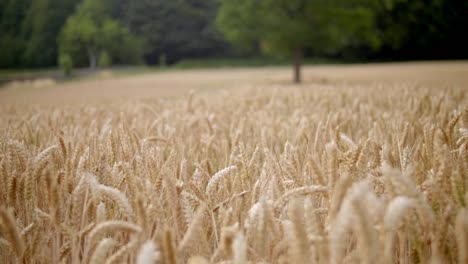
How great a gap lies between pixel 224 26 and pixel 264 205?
15.3 m

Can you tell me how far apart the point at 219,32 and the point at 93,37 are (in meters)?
15.1

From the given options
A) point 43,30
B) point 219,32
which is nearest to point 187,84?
point 219,32

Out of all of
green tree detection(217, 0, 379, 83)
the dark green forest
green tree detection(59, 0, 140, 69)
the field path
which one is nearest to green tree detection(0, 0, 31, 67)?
the dark green forest

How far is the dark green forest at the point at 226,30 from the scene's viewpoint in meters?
13.5

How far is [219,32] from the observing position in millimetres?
47062

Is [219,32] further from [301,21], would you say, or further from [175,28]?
[301,21]

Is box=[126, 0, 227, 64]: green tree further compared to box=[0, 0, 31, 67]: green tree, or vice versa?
box=[126, 0, 227, 64]: green tree

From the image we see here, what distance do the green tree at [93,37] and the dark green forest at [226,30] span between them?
0.35 feet

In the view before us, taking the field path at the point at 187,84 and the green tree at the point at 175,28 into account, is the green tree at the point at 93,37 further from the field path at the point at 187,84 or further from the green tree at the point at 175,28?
the field path at the point at 187,84

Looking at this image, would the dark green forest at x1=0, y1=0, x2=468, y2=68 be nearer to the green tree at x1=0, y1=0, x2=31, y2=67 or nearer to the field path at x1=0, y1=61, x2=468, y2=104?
the green tree at x1=0, y1=0, x2=31, y2=67

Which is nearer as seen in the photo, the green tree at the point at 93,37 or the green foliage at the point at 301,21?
the green foliage at the point at 301,21

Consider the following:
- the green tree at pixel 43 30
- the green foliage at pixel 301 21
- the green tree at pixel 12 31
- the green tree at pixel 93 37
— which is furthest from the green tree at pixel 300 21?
the green tree at pixel 12 31

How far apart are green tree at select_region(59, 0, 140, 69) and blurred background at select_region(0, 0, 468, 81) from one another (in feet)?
Answer: 0.36

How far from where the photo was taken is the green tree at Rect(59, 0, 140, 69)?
3850 cm
